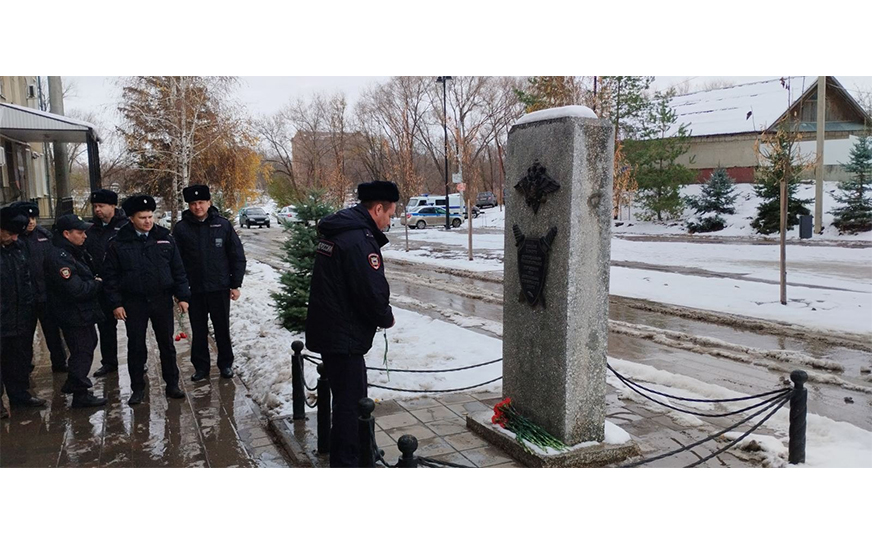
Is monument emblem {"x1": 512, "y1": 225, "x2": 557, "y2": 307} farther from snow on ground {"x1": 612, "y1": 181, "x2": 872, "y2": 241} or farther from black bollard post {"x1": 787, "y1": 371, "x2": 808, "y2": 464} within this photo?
snow on ground {"x1": 612, "y1": 181, "x2": 872, "y2": 241}

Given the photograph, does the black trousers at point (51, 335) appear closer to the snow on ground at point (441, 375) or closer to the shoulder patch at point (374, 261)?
the snow on ground at point (441, 375)

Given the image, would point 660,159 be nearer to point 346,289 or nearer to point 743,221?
point 743,221

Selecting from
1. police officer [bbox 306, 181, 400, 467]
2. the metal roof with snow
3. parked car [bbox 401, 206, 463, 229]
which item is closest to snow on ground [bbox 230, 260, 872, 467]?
police officer [bbox 306, 181, 400, 467]

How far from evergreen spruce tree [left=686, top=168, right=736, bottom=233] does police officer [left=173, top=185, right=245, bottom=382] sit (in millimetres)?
28066

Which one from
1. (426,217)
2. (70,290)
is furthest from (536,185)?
(426,217)

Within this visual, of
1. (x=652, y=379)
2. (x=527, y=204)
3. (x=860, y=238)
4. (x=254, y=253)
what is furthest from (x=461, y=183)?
(x=527, y=204)

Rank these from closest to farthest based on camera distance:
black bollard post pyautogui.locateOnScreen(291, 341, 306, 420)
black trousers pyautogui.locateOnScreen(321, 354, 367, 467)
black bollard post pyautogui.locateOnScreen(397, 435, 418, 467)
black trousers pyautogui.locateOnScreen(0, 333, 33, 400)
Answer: black bollard post pyautogui.locateOnScreen(397, 435, 418, 467) < black trousers pyautogui.locateOnScreen(321, 354, 367, 467) < black bollard post pyautogui.locateOnScreen(291, 341, 306, 420) < black trousers pyautogui.locateOnScreen(0, 333, 33, 400)

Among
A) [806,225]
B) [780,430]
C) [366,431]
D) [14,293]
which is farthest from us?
[806,225]

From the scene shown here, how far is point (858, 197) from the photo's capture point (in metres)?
25.2

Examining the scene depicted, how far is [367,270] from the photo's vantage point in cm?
431

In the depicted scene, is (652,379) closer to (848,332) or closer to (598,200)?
(598,200)

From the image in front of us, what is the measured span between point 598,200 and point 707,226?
28.9 metres

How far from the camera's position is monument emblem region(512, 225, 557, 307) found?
4742 mm

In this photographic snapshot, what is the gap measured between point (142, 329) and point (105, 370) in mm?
1657
